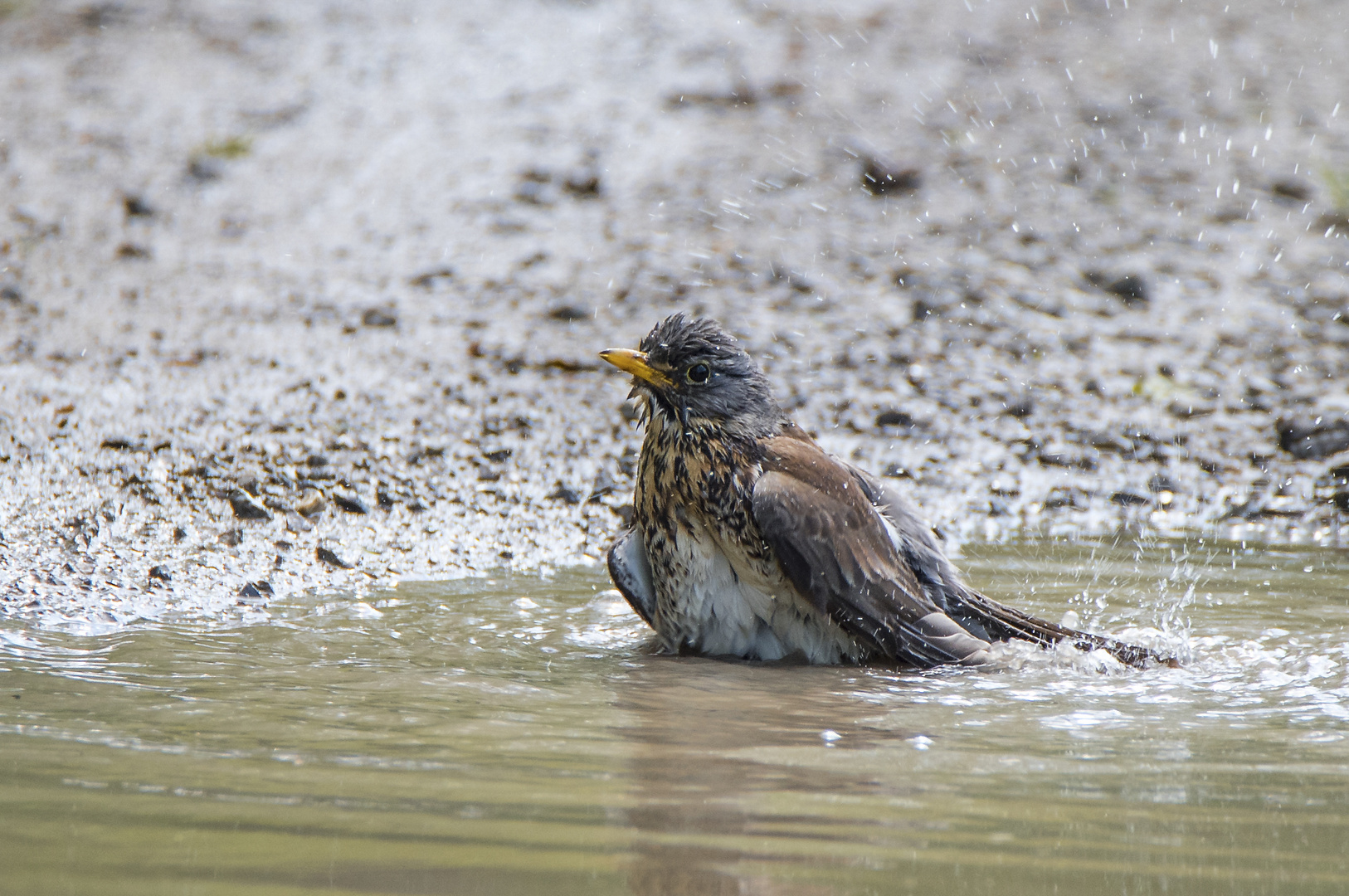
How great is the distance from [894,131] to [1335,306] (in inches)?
135

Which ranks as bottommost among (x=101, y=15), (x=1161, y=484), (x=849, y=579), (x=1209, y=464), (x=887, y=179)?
(x=849, y=579)

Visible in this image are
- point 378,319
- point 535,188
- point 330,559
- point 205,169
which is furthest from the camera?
point 205,169

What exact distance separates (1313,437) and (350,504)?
4816mm

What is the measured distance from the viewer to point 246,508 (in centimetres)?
591

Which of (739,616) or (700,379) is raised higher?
(700,379)

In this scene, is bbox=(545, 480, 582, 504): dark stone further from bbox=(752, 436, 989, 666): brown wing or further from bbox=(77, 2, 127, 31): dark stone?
bbox=(77, 2, 127, 31): dark stone

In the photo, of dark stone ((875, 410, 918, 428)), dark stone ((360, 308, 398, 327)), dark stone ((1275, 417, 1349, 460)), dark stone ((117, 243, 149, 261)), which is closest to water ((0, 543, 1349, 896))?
dark stone ((1275, 417, 1349, 460))

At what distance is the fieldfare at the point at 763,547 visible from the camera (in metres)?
4.53

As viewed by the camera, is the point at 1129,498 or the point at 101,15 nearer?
the point at 1129,498

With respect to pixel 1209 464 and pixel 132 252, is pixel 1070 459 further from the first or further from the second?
pixel 132 252

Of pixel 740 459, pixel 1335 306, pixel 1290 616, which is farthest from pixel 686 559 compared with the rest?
pixel 1335 306

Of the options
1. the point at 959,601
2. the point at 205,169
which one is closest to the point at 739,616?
the point at 959,601

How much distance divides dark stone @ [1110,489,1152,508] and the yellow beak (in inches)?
114

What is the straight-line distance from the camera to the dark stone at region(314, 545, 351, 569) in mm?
5559
